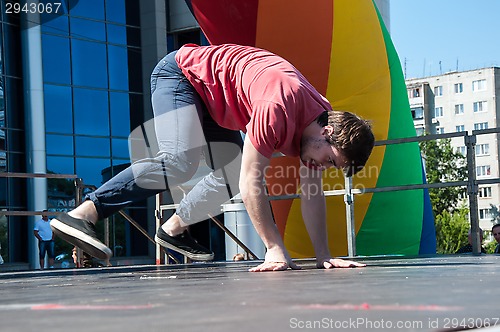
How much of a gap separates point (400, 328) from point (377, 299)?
1.75 ft

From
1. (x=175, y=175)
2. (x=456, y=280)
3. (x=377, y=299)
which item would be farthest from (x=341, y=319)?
(x=175, y=175)

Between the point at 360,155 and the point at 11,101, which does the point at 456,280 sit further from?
the point at 11,101

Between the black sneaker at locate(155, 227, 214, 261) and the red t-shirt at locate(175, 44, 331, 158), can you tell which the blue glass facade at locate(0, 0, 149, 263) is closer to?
the black sneaker at locate(155, 227, 214, 261)

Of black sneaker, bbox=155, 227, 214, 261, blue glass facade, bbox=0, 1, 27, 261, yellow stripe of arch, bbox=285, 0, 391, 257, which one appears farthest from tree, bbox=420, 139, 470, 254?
black sneaker, bbox=155, 227, 214, 261

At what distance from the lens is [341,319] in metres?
1.47

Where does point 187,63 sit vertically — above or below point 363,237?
above

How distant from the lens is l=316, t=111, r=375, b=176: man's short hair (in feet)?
11.7

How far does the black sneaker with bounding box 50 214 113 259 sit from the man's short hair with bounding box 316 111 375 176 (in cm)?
136

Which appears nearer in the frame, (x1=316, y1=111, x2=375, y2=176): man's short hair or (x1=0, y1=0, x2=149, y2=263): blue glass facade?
(x1=316, y1=111, x2=375, y2=176): man's short hair

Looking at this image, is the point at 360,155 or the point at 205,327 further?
the point at 360,155

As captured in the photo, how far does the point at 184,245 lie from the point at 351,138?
66.0 inches

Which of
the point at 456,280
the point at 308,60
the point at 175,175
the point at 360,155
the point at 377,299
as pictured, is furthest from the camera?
the point at 308,60

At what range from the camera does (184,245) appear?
492cm

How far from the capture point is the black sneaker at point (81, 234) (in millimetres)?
4305
